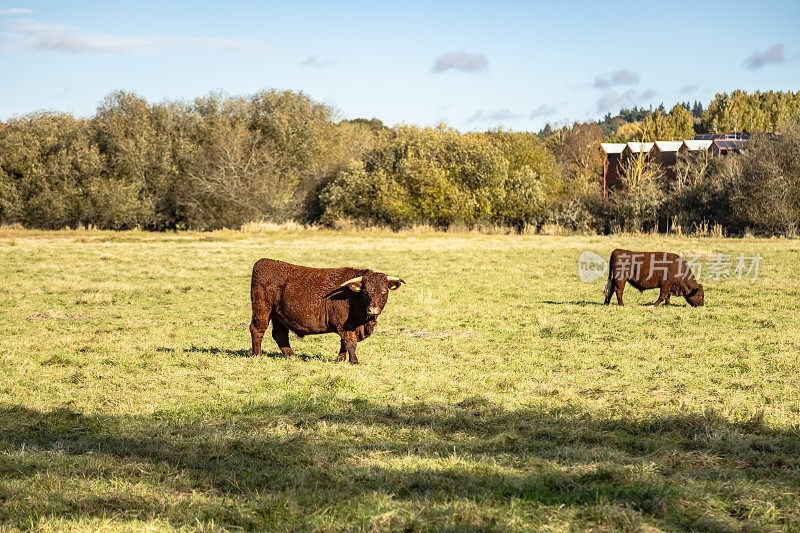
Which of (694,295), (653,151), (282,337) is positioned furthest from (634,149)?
(282,337)

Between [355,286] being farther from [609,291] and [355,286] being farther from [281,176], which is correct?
[281,176]

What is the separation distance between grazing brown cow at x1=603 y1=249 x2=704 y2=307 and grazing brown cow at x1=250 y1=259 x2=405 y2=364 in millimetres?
8266

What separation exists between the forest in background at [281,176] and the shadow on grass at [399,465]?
40.9 m

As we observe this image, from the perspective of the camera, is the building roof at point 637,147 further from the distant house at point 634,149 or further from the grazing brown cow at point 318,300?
the grazing brown cow at point 318,300

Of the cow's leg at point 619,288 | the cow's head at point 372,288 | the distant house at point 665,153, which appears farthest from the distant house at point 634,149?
the cow's head at point 372,288

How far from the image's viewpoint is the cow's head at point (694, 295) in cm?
1666

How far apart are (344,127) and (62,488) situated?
222 feet

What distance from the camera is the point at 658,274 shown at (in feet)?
54.3

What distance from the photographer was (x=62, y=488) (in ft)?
18.1

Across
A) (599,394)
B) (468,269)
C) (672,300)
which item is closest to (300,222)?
(468,269)

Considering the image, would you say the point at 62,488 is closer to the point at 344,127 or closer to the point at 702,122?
the point at 344,127

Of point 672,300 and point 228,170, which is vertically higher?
point 228,170

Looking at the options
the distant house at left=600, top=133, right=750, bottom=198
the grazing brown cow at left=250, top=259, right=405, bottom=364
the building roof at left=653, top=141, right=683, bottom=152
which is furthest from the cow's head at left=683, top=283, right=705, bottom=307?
the building roof at left=653, top=141, right=683, bottom=152

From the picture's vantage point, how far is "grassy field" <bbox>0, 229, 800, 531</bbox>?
16.7 ft
